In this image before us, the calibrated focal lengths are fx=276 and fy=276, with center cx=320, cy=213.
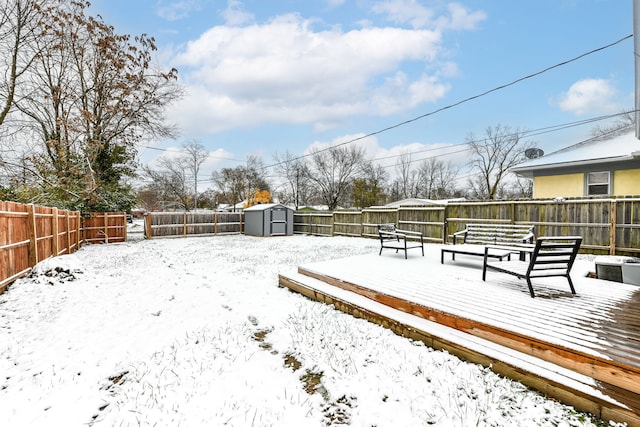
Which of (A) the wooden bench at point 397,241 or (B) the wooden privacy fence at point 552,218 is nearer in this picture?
(A) the wooden bench at point 397,241

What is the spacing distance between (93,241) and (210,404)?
14.9 meters

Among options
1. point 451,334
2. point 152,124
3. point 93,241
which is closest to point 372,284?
point 451,334

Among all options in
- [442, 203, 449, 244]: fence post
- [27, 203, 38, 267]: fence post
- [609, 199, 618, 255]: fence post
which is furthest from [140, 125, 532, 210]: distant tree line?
[27, 203, 38, 267]: fence post

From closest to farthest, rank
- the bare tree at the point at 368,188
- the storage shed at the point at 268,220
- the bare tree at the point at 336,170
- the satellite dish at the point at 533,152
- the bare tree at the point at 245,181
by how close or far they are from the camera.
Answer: the satellite dish at the point at 533,152
the storage shed at the point at 268,220
the bare tree at the point at 368,188
the bare tree at the point at 336,170
the bare tree at the point at 245,181

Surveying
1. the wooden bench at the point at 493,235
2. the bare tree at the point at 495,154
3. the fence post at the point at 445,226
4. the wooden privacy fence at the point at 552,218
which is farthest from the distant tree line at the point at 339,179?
the wooden bench at the point at 493,235

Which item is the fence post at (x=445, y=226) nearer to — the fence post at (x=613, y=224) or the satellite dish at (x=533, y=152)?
the fence post at (x=613, y=224)

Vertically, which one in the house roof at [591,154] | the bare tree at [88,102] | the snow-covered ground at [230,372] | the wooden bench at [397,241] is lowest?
the snow-covered ground at [230,372]

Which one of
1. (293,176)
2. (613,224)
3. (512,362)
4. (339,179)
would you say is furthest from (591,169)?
(293,176)

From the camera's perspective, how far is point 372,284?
402 cm

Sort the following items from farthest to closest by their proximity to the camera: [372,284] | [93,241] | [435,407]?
[93,241] < [372,284] < [435,407]

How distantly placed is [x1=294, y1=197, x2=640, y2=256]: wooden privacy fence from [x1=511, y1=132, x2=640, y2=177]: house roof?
2.71m

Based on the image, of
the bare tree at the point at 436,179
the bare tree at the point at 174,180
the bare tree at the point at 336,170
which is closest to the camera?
the bare tree at the point at 336,170

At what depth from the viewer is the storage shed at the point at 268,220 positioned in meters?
16.1

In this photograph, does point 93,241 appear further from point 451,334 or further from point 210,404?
point 451,334
